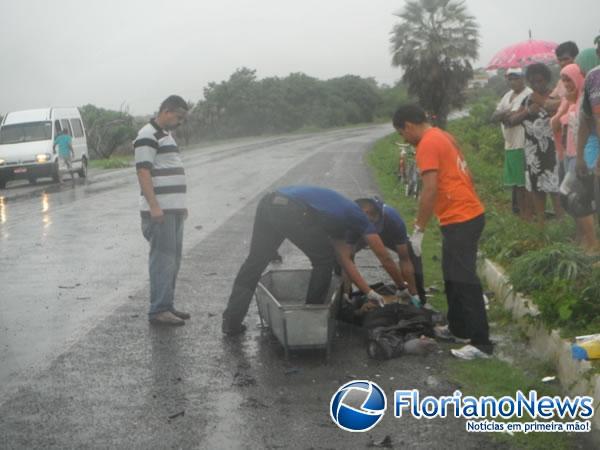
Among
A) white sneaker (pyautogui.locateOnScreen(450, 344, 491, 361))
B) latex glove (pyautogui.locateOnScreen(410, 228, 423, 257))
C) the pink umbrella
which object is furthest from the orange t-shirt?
the pink umbrella

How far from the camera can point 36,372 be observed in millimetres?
6551

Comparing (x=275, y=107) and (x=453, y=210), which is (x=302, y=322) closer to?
(x=453, y=210)

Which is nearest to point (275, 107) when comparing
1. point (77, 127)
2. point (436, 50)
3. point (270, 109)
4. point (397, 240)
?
point (270, 109)

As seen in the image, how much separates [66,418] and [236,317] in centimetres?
228

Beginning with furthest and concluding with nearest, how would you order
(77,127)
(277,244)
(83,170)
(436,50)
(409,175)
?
(436,50) < (77,127) < (83,170) < (409,175) < (277,244)

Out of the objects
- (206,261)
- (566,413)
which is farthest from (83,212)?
(566,413)

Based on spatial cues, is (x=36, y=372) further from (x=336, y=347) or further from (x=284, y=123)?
(x=284, y=123)

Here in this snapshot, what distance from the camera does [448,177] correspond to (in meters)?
6.98

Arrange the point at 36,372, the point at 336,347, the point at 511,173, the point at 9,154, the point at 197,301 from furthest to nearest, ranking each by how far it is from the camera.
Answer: the point at 9,154
the point at 511,173
the point at 197,301
the point at 336,347
the point at 36,372

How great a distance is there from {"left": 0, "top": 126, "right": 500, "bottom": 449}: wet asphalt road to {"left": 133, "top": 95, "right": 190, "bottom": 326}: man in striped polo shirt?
28 centimetres

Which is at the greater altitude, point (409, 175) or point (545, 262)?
point (545, 262)

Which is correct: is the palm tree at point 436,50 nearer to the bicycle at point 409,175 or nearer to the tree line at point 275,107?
the tree line at point 275,107

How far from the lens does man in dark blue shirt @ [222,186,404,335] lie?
23.2ft

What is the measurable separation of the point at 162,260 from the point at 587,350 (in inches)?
153
